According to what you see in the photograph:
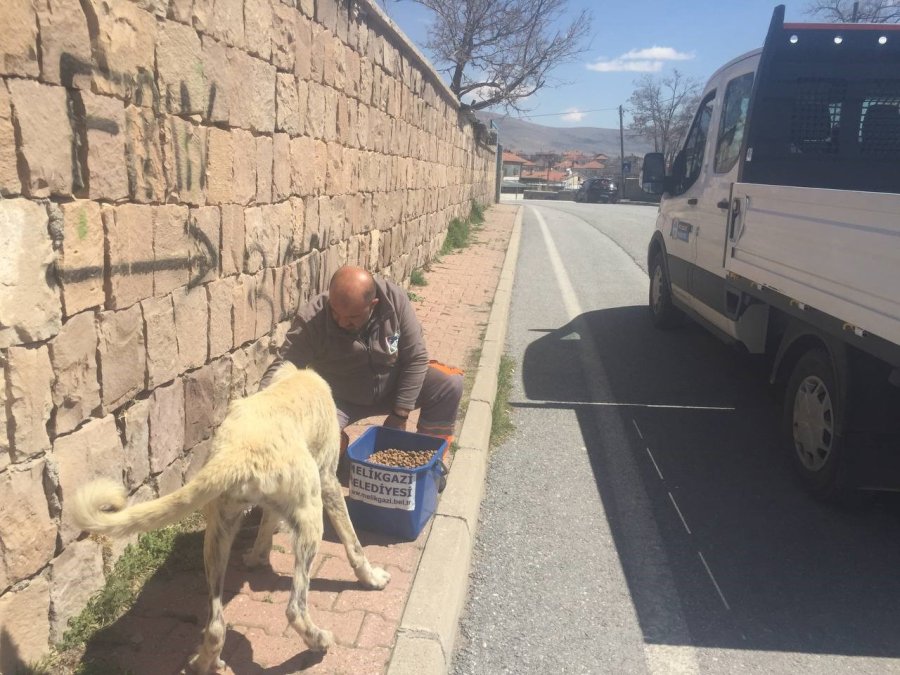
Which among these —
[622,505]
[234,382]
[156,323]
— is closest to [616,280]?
[622,505]

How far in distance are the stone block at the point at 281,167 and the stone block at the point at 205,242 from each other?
87cm

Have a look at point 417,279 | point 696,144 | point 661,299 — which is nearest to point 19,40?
point 696,144

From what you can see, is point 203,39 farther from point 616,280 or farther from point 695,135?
point 616,280

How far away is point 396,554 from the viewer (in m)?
3.46

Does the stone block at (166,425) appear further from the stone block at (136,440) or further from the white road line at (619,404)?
the white road line at (619,404)

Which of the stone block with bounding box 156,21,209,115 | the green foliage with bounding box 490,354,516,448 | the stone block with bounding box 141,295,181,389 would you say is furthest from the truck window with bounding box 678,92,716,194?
the stone block with bounding box 141,295,181,389

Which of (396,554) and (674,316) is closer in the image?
(396,554)

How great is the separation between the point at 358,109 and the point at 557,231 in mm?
14577

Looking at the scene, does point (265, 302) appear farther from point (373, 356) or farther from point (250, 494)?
point (250, 494)

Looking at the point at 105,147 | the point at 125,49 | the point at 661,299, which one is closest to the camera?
the point at 105,147

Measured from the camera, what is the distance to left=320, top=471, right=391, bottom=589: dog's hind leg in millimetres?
3082

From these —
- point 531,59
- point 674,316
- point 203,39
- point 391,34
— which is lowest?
point 674,316

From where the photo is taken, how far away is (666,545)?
3.82 meters

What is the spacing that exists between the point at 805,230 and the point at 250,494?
3568mm
